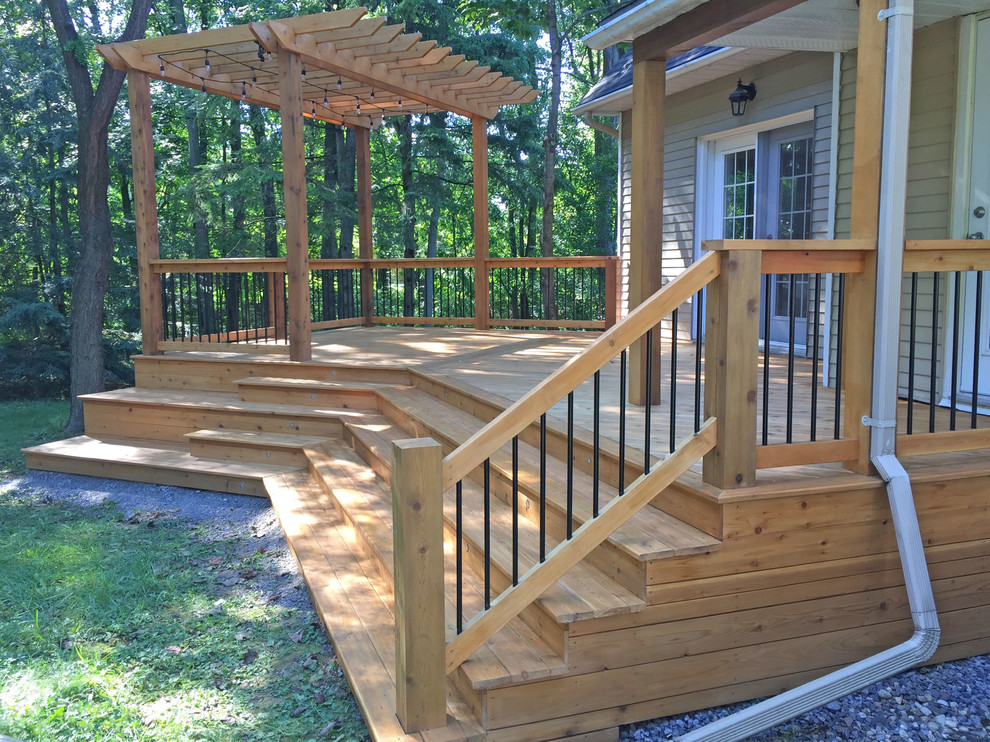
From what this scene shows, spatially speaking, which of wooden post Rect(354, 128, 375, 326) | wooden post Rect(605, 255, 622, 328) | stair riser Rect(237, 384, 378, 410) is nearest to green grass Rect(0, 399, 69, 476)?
stair riser Rect(237, 384, 378, 410)

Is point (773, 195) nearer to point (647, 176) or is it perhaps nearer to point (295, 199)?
point (647, 176)

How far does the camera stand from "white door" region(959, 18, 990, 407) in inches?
165

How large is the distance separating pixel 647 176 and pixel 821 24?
1461 millimetres

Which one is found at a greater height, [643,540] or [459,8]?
[459,8]

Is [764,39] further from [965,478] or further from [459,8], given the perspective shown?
[459,8]

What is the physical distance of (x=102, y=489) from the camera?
6102 millimetres

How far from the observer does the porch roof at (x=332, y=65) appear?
612cm

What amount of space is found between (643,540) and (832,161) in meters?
3.75

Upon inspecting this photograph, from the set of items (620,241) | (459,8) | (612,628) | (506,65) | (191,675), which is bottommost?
(191,675)

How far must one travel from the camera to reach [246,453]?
608 centimetres

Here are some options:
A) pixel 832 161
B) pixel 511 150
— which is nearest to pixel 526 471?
pixel 832 161

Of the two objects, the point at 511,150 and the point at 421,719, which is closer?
the point at 421,719

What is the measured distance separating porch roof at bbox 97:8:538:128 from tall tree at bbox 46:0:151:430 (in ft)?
7.48

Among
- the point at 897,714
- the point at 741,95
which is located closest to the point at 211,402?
the point at 741,95
